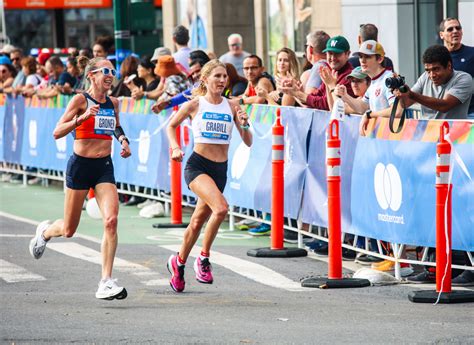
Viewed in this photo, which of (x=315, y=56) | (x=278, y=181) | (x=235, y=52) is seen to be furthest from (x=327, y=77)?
(x=235, y=52)

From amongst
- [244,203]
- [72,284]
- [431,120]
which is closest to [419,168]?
[431,120]

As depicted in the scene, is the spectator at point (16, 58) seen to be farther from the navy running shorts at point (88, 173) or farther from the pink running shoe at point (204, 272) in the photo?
the pink running shoe at point (204, 272)

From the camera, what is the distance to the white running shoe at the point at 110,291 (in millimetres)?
10312

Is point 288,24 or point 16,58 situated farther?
point 16,58

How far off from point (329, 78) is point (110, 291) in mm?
3492

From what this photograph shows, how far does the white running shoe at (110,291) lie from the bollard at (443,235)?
2361 mm

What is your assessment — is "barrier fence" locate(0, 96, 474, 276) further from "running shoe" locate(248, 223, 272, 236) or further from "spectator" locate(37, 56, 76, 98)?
"spectator" locate(37, 56, 76, 98)

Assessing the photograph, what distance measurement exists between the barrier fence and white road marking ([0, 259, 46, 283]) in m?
3.05

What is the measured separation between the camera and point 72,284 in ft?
37.3

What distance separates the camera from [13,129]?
73.4 ft

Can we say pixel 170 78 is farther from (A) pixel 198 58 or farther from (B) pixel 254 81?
(B) pixel 254 81

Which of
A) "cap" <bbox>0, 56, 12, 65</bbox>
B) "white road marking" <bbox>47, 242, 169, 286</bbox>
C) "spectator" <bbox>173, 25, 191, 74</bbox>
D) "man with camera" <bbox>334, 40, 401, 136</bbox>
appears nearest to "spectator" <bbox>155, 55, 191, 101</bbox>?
"spectator" <bbox>173, 25, 191, 74</bbox>

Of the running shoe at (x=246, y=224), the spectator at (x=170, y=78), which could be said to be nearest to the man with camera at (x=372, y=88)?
the running shoe at (x=246, y=224)

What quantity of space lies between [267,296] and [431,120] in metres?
2.05
